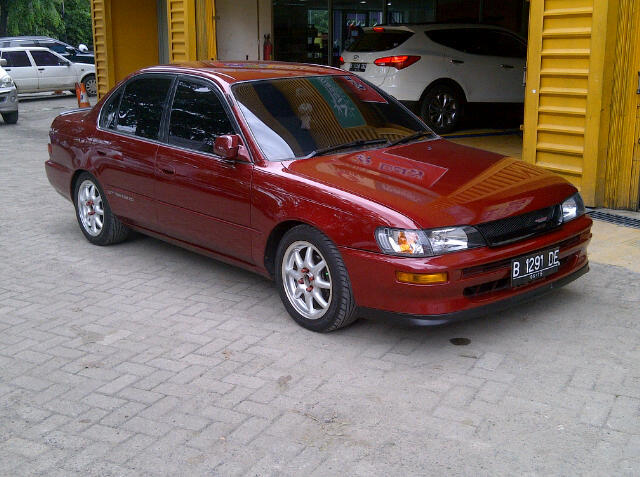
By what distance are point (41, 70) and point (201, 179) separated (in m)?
18.9

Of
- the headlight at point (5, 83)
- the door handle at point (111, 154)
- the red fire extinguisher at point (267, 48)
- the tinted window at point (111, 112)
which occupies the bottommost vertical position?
the door handle at point (111, 154)

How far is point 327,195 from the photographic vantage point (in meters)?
4.59

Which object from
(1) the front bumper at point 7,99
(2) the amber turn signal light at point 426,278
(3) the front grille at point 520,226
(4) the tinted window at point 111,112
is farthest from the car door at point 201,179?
(1) the front bumper at point 7,99

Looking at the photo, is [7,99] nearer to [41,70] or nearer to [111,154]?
[41,70]

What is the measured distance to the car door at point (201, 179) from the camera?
205 inches

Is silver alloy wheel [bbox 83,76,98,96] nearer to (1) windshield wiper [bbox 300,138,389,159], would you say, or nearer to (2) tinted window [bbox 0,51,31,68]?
(2) tinted window [bbox 0,51,31,68]

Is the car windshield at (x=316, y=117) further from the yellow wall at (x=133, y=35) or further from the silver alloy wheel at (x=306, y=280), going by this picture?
the yellow wall at (x=133, y=35)

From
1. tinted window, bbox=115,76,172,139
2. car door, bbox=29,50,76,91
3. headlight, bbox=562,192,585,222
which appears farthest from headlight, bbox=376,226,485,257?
car door, bbox=29,50,76,91

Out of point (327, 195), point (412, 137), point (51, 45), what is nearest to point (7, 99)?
point (51, 45)

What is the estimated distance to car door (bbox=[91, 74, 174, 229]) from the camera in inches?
237

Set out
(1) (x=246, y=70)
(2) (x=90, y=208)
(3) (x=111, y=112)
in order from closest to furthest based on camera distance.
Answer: (1) (x=246, y=70) → (3) (x=111, y=112) → (2) (x=90, y=208)

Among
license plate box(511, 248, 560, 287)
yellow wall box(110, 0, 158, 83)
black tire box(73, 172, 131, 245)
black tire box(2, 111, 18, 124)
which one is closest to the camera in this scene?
license plate box(511, 248, 560, 287)

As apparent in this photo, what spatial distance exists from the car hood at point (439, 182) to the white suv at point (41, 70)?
19.3 m

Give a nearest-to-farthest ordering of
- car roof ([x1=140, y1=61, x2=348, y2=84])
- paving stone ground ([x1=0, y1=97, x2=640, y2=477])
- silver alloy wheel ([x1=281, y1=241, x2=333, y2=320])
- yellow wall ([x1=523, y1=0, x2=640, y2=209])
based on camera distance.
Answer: paving stone ground ([x1=0, y1=97, x2=640, y2=477])
silver alloy wheel ([x1=281, y1=241, x2=333, y2=320])
car roof ([x1=140, y1=61, x2=348, y2=84])
yellow wall ([x1=523, y1=0, x2=640, y2=209])
